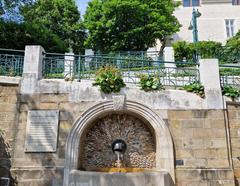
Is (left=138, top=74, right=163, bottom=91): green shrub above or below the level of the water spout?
above

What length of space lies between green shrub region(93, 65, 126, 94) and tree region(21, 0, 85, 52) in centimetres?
1400

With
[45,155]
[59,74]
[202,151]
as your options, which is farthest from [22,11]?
[202,151]

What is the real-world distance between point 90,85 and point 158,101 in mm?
1825

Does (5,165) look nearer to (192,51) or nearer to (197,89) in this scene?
(197,89)

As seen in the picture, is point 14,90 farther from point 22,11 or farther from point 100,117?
point 22,11

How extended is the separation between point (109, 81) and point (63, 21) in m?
16.0

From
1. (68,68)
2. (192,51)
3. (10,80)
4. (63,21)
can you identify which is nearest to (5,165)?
(10,80)

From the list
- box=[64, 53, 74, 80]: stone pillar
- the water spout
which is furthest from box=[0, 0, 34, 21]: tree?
the water spout

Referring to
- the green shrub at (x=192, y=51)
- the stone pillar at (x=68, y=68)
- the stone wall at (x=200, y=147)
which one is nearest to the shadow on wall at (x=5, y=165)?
the stone pillar at (x=68, y=68)

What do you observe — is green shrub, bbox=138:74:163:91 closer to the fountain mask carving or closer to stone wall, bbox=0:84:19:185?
the fountain mask carving

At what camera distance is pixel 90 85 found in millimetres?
7297

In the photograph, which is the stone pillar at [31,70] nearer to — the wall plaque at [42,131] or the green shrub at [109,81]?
the wall plaque at [42,131]

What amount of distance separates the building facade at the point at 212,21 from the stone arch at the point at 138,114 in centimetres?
1599

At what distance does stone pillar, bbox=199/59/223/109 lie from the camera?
707cm
